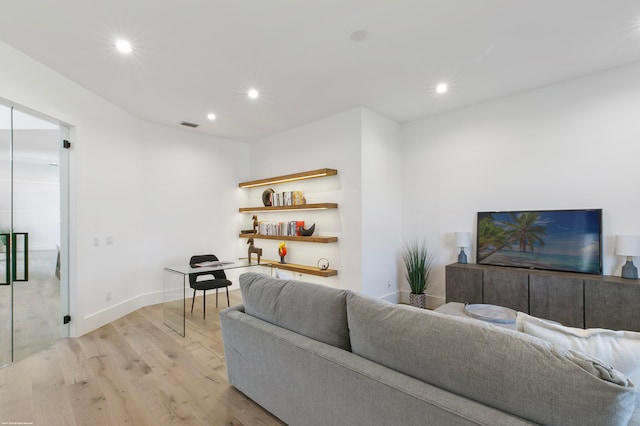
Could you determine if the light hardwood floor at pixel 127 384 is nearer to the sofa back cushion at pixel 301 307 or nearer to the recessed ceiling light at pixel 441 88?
the sofa back cushion at pixel 301 307

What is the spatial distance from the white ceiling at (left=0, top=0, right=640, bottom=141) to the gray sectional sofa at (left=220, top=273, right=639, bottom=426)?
2.02 m

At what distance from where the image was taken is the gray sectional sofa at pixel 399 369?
0.95 meters

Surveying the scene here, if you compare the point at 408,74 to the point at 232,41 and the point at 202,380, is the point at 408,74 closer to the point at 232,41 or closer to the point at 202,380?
the point at 232,41

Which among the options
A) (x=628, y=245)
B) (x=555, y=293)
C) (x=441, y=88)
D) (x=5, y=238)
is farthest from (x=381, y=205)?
(x=5, y=238)

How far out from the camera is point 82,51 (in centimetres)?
280

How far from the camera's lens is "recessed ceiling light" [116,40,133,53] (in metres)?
2.66

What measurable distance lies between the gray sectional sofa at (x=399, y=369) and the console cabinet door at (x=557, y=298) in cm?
265

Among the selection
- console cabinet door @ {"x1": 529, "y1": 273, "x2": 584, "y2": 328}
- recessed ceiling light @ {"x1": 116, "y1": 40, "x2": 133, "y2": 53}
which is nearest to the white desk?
recessed ceiling light @ {"x1": 116, "y1": 40, "x2": 133, "y2": 53}

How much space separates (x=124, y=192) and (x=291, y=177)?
7.61 feet

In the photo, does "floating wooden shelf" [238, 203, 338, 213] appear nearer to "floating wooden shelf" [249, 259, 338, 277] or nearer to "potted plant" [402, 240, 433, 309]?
"floating wooden shelf" [249, 259, 338, 277]

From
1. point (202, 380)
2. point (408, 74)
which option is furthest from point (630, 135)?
point (202, 380)

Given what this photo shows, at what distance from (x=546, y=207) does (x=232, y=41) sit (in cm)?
384

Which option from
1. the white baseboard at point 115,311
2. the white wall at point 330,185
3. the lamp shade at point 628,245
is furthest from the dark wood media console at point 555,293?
the white baseboard at point 115,311

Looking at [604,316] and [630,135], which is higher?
[630,135]
